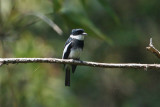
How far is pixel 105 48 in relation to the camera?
1105 cm

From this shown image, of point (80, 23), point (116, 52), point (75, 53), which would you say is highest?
point (80, 23)

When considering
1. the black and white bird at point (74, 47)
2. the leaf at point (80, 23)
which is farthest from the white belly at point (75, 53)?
the leaf at point (80, 23)

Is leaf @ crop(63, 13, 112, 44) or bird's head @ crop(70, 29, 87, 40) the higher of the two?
leaf @ crop(63, 13, 112, 44)

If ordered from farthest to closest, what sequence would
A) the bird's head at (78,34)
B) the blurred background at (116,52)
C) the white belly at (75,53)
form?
the blurred background at (116,52), the bird's head at (78,34), the white belly at (75,53)

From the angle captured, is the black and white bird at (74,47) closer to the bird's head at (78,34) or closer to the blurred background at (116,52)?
the bird's head at (78,34)

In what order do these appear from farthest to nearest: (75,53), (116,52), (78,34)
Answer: (116,52), (78,34), (75,53)

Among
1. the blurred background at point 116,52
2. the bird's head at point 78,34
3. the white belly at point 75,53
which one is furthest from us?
the blurred background at point 116,52

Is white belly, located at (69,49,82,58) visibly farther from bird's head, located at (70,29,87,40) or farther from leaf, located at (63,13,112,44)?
leaf, located at (63,13,112,44)

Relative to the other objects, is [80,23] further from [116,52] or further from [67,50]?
[116,52]

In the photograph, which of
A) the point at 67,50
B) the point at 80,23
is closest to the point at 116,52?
the point at 80,23

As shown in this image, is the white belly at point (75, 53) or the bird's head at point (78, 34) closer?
the white belly at point (75, 53)

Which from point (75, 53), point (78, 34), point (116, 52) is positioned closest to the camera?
point (75, 53)

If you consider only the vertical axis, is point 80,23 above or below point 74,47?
above

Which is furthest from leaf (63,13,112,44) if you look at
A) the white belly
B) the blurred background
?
the blurred background
